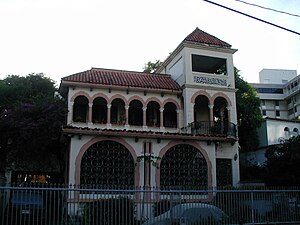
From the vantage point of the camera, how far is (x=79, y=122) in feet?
69.5

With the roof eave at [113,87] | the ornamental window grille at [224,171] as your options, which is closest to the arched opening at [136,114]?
the roof eave at [113,87]

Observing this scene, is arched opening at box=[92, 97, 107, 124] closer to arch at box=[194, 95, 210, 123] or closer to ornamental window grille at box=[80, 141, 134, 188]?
arch at box=[194, 95, 210, 123]

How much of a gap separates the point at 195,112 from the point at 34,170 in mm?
11741

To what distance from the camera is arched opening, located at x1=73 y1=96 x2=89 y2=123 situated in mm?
22281

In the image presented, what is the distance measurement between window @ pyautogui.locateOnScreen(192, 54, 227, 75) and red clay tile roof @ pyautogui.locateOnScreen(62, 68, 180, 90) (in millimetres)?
2130

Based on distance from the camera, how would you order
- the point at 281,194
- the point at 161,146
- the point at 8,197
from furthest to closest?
the point at 161,146, the point at 281,194, the point at 8,197

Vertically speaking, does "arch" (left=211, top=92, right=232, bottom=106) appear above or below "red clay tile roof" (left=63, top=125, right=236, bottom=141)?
above

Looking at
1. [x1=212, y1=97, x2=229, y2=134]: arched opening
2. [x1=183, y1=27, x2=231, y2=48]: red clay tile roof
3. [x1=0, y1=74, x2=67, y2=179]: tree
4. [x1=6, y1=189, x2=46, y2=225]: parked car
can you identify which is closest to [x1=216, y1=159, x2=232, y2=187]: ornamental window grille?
[x1=212, y1=97, x2=229, y2=134]: arched opening

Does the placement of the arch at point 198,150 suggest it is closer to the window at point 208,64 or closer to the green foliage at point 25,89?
the window at point 208,64

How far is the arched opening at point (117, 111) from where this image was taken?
22.8 m

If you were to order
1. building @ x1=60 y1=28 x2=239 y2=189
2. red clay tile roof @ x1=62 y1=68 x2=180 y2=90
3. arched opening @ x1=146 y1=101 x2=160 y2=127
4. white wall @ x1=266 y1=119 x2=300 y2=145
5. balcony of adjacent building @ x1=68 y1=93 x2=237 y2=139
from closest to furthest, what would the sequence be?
1. building @ x1=60 y1=28 x2=239 y2=189
2. balcony of adjacent building @ x1=68 y1=93 x2=237 y2=139
3. red clay tile roof @ x1=62 y1=68 x2=180 y2=90
4. arched opening @ x1=146 y1=101 x2=160 y2=127
5. white wall @ x1=266 y1=119 x2=300 y2=145

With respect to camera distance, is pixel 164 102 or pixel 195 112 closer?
pixel 164 102

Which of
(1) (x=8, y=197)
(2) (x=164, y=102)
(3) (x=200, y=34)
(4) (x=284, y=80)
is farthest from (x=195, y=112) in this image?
(4) (x=284, y=80)

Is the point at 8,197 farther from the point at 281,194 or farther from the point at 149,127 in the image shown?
the point at 149,127
